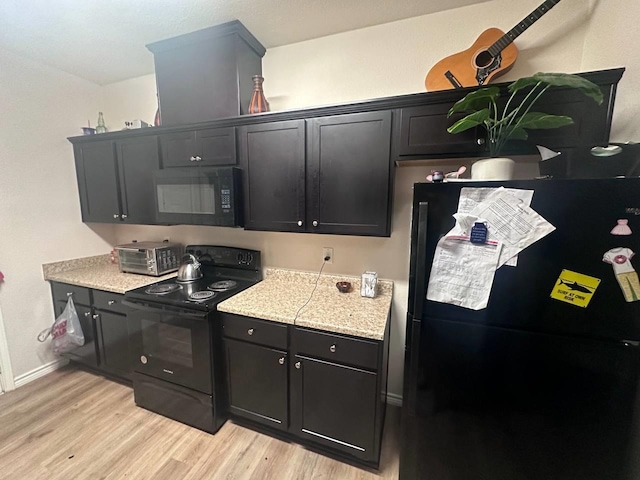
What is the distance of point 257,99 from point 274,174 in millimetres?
558

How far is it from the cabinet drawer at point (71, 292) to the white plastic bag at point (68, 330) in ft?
0.27

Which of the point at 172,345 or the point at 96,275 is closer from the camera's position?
the point at 172,345

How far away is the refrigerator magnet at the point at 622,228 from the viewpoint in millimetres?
847

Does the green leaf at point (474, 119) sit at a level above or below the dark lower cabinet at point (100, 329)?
above

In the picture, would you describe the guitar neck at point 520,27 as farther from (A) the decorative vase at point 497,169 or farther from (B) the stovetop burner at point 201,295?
(B) the stovetop burner at point 201,295

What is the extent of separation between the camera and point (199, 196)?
6.18 ft

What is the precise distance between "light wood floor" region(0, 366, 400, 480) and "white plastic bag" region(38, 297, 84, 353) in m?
0.41

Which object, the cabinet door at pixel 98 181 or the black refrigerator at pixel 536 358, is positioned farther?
the cabinet door at pixel 98 181

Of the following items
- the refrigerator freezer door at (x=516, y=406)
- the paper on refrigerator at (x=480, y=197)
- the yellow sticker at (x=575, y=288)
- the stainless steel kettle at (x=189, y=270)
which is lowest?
the refrigerator freezer door at (x=516, y=406)

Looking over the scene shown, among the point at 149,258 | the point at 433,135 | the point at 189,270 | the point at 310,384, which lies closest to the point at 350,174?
the point at 433,135

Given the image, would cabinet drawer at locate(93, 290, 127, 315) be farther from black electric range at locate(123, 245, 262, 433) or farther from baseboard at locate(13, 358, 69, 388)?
baseboard at locate(13, 358, 69, 388)

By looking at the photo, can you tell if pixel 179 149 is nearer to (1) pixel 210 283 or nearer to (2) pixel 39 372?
(1) pixel 210 283

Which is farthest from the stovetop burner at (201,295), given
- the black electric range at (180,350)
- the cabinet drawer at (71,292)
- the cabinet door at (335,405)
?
the cabinet drawer at (71,292)

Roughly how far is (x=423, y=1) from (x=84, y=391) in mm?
3758
